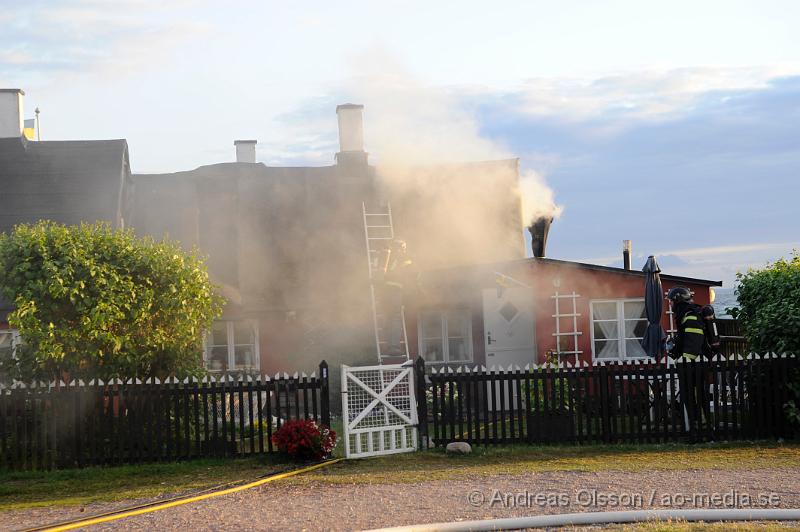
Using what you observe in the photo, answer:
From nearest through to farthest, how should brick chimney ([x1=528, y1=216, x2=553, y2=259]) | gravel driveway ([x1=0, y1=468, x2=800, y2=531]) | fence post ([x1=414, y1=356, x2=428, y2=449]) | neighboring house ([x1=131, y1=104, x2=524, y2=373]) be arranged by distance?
gravel driveway ([x1=0, y1=468, x2=800, y2=531]) < fence post ([x1=414, y1=356, x2=428, y2=449]) < neighboring house ([x1=131, y1=104, x2=524, y2=373]) < brick chimney ([x1=528, y1=216, x2=553, y2=259])

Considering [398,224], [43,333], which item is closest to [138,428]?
[43,333]

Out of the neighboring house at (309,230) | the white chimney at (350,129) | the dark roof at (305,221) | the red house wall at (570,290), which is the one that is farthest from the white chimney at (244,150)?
the red house wall at (570,290)

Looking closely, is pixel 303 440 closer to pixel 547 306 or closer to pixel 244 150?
pixel 547 306

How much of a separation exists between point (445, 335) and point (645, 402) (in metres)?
8.52

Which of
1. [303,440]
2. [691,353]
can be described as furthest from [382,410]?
[691,353]

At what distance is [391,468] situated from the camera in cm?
1283

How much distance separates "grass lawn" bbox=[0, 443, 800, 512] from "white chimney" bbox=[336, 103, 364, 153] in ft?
48.0

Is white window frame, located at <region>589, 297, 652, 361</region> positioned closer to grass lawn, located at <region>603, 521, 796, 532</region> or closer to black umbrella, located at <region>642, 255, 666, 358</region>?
black umbrella, located at <region>642, 255, 666, 358</region>

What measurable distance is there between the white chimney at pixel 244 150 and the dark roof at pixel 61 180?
141 inches

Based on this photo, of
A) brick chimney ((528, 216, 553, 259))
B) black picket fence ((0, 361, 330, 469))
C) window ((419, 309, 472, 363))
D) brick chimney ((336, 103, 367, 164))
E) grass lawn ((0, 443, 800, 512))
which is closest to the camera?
grass lawn ((0, 443, 800, 512))

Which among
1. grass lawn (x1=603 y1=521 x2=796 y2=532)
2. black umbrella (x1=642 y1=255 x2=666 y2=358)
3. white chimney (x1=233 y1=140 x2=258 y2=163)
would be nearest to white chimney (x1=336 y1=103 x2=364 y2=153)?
white chimney (x1=233 y1=140 x2=258 y2=163)

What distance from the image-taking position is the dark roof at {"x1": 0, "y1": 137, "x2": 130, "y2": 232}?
75.8 feet

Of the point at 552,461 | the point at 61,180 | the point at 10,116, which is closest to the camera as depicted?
the point at 552,461

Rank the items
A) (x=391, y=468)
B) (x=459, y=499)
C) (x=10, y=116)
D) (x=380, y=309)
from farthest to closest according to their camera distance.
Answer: (x=10, y=116)
(x=380, y=309)
(x=391, y=468)
(x=459, y=499)
